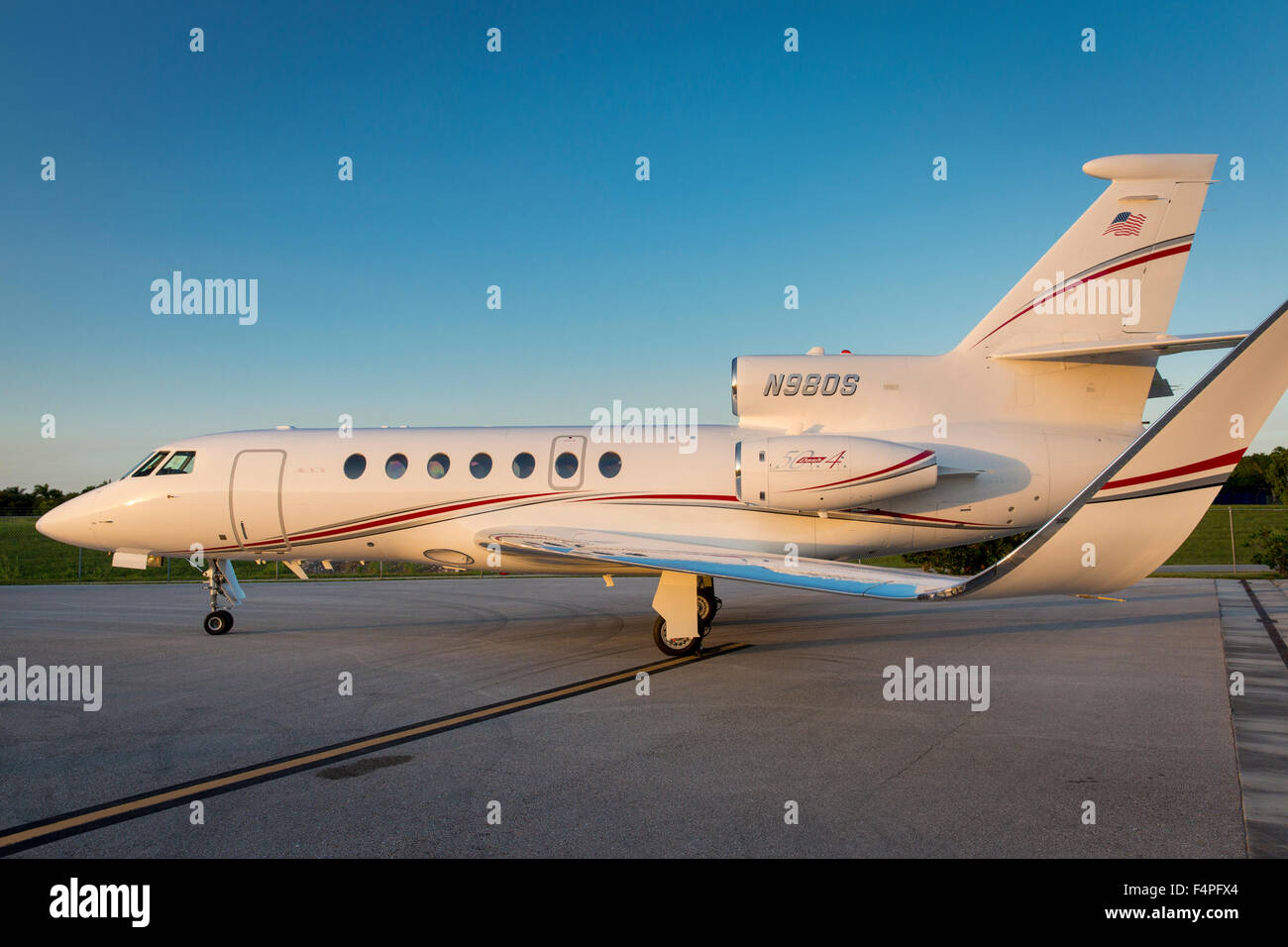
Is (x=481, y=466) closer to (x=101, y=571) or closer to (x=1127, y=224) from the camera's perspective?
(x=1127, y=224)

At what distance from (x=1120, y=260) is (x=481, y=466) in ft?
28.9

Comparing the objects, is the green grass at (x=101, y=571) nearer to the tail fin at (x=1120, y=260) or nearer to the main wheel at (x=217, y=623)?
the main wheel at (x=217, y=623)

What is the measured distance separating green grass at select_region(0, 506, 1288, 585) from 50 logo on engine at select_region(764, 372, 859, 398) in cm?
1089

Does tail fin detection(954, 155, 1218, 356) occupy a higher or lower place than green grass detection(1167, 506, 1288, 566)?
higher

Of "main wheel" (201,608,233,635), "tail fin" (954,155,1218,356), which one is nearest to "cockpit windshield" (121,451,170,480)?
Answer: "main wheel" (201,608,233,635)

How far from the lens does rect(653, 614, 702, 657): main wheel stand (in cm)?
1009

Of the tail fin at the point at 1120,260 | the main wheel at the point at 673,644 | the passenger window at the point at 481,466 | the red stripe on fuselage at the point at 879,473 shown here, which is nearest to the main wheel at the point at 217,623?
the passenger window at the point at 481,466

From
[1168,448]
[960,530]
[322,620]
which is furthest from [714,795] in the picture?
[322,620]

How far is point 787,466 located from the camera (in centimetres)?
979

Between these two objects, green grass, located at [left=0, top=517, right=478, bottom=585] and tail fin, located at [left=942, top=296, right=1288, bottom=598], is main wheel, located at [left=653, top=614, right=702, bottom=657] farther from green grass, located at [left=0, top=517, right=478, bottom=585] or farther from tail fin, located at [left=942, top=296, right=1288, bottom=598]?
green grass, located at [left=0, top=517, right=478, bottom=585]

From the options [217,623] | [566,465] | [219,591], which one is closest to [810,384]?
[566,465]

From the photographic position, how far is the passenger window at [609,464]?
11188mm
